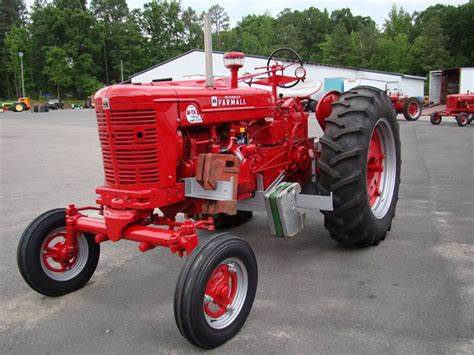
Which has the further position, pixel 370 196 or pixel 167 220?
pixel 370 196

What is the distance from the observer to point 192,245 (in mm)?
2857

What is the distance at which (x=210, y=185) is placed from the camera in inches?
131

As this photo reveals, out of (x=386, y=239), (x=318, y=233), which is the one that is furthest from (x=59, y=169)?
(x=386, y=239)

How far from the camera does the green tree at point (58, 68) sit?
6228cm

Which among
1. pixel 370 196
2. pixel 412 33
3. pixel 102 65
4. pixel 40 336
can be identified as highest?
pixel 412 33

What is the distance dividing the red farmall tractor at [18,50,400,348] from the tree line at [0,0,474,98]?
193ft

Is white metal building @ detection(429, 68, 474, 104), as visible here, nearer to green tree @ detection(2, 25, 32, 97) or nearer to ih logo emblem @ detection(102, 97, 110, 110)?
ih logo emblem @ detection(102, 97, 110, 110)

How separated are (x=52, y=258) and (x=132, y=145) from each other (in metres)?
1.21

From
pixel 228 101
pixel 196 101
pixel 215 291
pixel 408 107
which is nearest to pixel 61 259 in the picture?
pixel 215 291

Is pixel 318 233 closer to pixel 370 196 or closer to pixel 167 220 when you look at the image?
pixel 370 196

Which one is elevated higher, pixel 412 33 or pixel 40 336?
pixel 412 33

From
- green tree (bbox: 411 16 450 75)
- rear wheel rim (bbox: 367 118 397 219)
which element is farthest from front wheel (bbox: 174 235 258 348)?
green tree (bbox: 411 16 450 75)

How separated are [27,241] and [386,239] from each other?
3.38 metres

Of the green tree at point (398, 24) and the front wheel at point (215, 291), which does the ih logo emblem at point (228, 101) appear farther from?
the green tree at point (398, 24)
